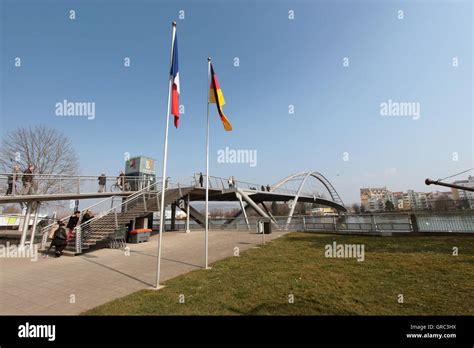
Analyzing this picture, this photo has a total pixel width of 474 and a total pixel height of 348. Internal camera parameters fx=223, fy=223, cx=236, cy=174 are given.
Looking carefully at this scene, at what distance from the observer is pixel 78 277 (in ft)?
25.4

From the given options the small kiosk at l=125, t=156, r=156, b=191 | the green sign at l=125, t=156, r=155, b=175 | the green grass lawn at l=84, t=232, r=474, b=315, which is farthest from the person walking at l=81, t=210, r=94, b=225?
the green grass lawn at l=84, t=232, r=474, b=315

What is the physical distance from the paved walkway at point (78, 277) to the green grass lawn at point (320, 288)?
2.93 feet

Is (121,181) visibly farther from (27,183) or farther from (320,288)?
(320,288)

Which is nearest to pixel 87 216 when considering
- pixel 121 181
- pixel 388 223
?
pixel 121 181

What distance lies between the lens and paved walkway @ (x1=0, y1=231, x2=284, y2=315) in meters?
5.49

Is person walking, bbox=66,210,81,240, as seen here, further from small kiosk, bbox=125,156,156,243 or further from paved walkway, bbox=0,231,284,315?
small kiosk, bbox=125,156,156,243

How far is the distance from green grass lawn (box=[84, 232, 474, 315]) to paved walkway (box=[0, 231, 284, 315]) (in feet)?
2.93

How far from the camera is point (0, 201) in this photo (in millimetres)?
12805

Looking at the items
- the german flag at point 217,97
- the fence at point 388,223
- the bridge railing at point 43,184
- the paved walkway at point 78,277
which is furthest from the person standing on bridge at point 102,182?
the fence at point 388,223

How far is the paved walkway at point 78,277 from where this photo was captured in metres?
5.49

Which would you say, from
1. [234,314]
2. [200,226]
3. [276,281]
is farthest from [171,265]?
[200,226]

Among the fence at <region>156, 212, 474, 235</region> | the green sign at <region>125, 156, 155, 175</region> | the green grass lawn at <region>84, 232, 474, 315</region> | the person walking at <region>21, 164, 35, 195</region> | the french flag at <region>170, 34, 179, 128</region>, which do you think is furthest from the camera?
the green sign at <region>125, 156, 155, 175</region>

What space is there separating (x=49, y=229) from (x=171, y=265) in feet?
36.8
